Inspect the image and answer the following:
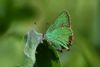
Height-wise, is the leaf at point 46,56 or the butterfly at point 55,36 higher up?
the butterfly at point 55,36

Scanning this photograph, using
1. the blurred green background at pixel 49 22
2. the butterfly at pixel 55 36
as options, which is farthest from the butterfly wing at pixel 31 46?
the blurred green background at pixel 49 22

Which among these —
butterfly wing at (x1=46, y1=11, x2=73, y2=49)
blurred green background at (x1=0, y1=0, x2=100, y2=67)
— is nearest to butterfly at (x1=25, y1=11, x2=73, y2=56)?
butterfly wing at (x1=46, y1=11, x2=73, y2=49)

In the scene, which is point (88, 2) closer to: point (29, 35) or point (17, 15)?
point (17, 15)

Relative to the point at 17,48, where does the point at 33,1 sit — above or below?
above

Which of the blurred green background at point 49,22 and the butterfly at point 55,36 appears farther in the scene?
the blurred green background at point 49,22

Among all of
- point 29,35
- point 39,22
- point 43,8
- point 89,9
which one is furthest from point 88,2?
point 29,35

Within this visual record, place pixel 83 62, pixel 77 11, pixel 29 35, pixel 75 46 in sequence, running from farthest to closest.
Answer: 1. pixel 77 11
2. pixel 75 46
3. pixel 83 62
4. pixel 29 35

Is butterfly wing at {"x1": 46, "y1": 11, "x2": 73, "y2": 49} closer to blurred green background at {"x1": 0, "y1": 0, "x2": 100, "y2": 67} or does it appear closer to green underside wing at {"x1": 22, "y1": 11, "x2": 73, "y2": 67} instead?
green underside wing at {"x1": 22, "y1": 11, "x2": 73, "y2": 67}

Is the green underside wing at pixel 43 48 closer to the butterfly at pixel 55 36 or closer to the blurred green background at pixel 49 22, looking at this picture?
the butterfly at pixel 55 36
